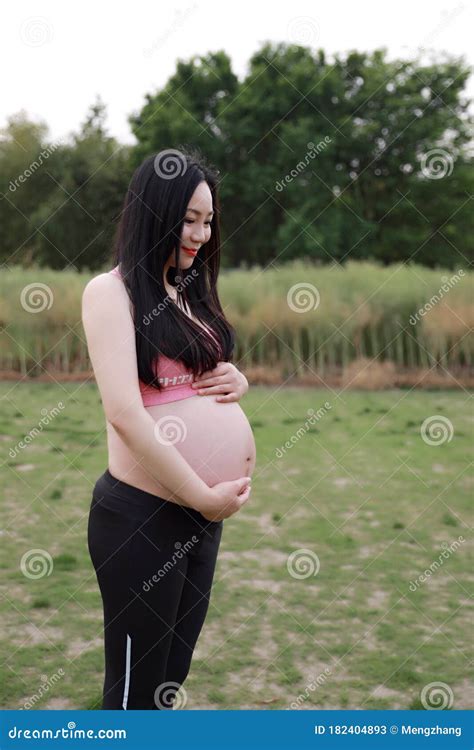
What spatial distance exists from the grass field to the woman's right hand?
1431 mm

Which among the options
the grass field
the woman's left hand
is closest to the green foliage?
the grass field

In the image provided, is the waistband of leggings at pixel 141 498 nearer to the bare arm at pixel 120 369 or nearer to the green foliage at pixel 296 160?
the bare arm at pixel 120 369

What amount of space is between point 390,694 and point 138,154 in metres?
28.5

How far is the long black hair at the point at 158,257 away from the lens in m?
1.86

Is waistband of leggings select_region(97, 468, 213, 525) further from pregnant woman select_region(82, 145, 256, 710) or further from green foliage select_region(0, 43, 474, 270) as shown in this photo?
green foliage select_region(0, 43, 474, 270)

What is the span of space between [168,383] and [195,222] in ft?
1.28

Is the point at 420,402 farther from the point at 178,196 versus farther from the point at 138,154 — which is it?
the point at 138,154

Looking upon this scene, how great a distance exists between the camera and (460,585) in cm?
441

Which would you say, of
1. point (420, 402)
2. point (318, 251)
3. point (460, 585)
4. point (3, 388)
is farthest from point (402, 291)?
point (318, 251)

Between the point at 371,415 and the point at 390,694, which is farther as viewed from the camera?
the point at 371,415

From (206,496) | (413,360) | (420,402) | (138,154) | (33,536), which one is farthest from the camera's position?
(138,154)

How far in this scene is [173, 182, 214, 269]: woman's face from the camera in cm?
194

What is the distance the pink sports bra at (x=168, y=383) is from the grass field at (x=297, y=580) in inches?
65.0

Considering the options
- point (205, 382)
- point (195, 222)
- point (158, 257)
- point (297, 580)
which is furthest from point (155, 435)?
point (297, 580)
